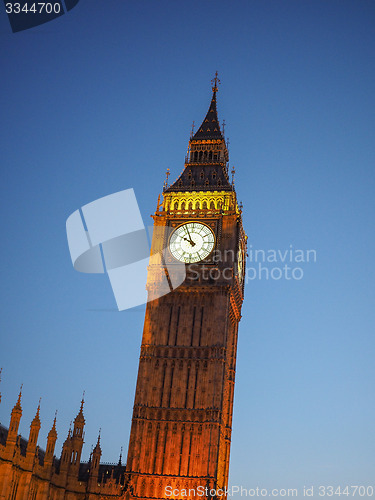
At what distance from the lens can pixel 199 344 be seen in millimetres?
83125

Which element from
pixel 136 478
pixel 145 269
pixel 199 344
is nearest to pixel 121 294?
pixel 145 269

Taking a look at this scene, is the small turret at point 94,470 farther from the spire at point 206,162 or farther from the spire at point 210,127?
the spire at point 210,127

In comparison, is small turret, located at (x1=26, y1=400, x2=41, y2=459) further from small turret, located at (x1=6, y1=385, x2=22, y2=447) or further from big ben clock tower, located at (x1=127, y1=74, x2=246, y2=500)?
big ben clock tower, located at (x1=127, y1=74, x2=246, y2=500)

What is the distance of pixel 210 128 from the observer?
9825 centimetres

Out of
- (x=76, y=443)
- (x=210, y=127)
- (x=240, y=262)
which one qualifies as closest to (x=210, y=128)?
(x=210, y=127)

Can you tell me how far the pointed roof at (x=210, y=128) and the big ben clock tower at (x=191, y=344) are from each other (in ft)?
11.3

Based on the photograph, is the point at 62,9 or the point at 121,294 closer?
the point at 62,9

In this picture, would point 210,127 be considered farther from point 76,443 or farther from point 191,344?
point 76,443

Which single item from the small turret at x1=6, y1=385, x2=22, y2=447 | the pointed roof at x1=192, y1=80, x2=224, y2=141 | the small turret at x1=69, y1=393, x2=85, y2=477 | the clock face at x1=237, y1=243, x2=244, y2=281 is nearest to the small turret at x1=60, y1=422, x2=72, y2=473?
the small turret at x1=69, y1=393, x2=85, y2=477

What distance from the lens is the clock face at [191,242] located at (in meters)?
86.8

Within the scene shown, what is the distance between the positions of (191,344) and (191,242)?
36.9 ft

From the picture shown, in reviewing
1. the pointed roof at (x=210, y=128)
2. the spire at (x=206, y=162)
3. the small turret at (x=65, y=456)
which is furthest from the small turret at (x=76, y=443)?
the pointed roof at (x=210, y=128)

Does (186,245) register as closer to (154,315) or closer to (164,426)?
(154,315)

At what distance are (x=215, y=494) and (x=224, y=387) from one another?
10.7 metres
